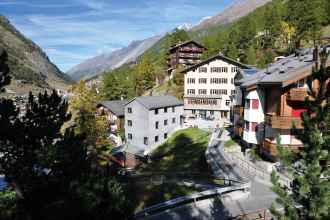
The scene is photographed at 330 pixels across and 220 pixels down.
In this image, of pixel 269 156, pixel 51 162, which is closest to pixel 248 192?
pixel 269 156

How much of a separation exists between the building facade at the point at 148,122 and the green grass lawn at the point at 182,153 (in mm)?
2153

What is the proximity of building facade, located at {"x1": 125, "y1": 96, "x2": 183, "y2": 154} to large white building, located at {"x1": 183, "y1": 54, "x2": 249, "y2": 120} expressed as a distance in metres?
Answer: 9.89

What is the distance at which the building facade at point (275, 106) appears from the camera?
97.5 ft

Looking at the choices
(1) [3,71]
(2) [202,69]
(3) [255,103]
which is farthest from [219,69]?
(1) [3,71]

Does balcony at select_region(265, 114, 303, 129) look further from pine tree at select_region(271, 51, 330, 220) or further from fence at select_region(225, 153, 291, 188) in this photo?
pine tree at select_region(271, 51, 330, 220)

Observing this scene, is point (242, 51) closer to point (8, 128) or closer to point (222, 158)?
point (222, 158)

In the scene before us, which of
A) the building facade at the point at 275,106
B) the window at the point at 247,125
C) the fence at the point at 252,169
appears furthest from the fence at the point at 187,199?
the window at the point at 247,125

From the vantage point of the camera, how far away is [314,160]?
1218 cm

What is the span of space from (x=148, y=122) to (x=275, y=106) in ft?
95.1

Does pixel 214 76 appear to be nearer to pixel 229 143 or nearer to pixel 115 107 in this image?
pixel 115 107

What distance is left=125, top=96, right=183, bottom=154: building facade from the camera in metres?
57.7

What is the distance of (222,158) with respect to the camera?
36.5 meters

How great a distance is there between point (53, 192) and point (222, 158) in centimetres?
2200

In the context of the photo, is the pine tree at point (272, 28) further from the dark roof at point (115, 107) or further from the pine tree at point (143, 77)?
the dark roof at point (115, 107)
